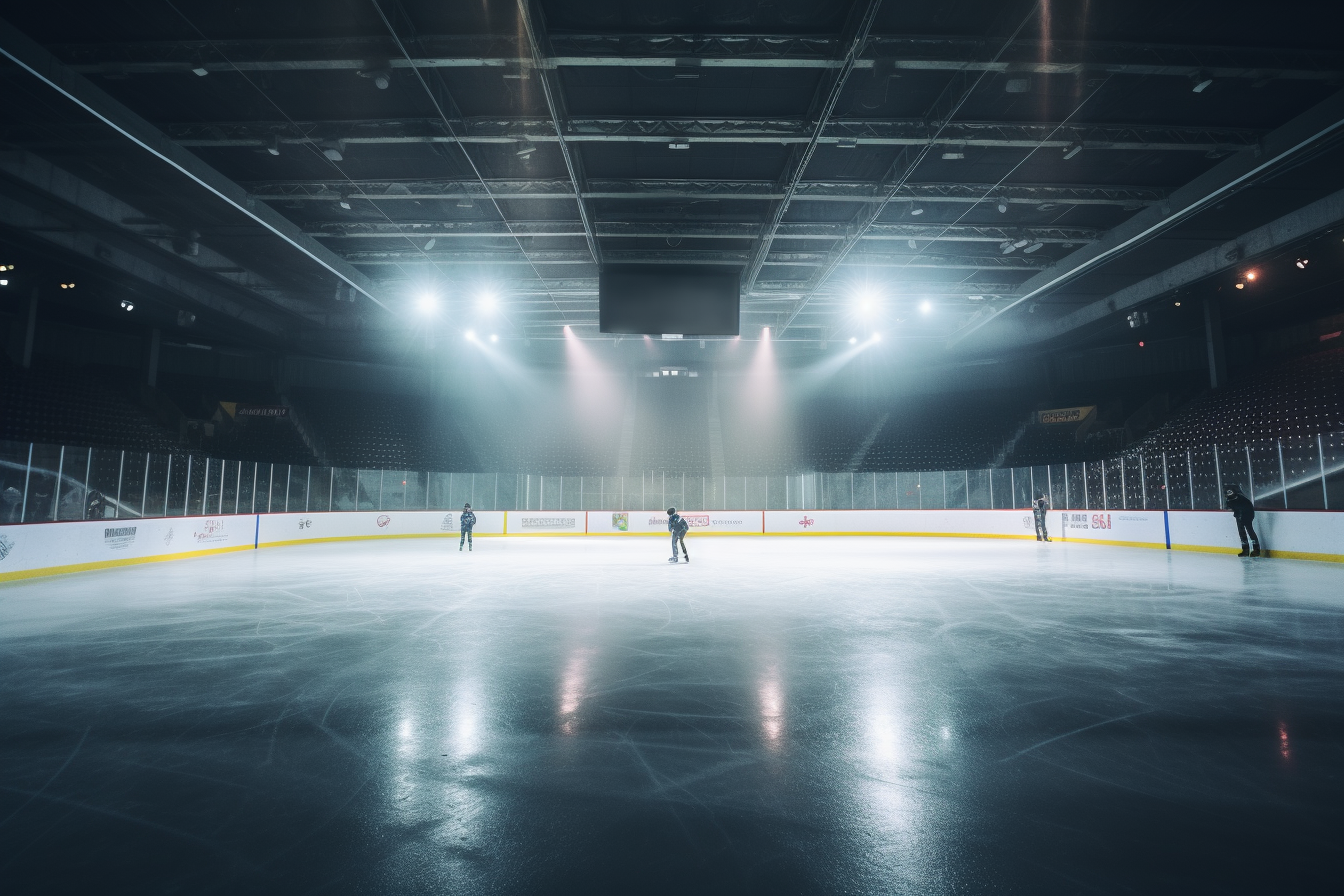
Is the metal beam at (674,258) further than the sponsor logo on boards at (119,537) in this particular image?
Yes

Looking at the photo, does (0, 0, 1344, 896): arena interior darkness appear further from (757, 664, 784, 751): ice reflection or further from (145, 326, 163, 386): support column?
(145, 326, 163, 386): support column

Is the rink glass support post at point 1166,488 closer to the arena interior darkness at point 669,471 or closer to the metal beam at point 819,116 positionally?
the arena interior darkness at point 669,471

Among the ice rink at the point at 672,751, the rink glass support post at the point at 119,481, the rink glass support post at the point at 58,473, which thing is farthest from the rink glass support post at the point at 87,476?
the ice rink at the point at 672,751

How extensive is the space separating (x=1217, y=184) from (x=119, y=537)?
25.3 m

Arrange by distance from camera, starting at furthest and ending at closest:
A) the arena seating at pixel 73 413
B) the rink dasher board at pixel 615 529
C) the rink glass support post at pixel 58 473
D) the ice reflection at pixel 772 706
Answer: the arena seating at pixel 73 413
the rink glass support post at pixel 58 473
the rink dasher board at pixel 615 529
the ice reflection at pixel 772 706

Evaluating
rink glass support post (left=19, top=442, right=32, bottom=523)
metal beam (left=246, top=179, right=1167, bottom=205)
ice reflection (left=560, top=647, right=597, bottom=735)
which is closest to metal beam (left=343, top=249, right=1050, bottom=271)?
metal beam (left=246, top=179, right=1167, bottom=205)

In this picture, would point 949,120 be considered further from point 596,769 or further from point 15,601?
point 15,601

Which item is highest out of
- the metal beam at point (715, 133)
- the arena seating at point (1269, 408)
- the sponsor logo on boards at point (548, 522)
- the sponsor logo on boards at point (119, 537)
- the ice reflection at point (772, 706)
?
the metal beam at point (715, 133)

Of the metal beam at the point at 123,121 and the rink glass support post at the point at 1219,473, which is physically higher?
the metal beam at the point at 123,121

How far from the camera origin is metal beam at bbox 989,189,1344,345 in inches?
579

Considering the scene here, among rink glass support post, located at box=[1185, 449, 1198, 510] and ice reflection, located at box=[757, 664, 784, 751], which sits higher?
rink glass support post, located at box=[1185, 449, 1198, 510]

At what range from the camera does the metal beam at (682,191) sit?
1385 cm

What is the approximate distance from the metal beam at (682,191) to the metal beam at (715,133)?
1779 mm

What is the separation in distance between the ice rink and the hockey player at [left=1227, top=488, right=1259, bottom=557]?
883 centimetres
